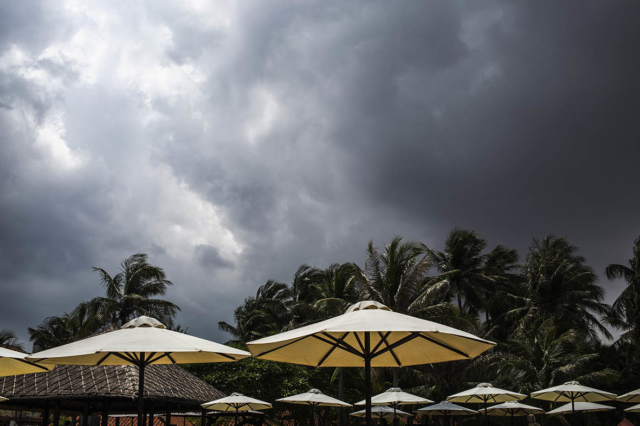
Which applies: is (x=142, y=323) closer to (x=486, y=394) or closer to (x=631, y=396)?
(x=486, y=394)

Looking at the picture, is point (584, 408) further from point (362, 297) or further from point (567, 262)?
point (567, 262)

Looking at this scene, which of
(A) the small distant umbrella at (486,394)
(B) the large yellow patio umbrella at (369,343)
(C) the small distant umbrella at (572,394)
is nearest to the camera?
(B) the large yellow patio umbrella at (369,343)

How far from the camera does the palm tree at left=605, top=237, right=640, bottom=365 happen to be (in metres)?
26.0

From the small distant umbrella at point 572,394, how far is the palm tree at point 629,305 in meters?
13.7

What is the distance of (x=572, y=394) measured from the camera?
13758 mm

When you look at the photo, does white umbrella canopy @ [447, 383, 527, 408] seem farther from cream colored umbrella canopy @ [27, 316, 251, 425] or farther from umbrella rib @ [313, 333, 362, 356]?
cream colored umbrella canopy @ [27, 316, 251, 425]

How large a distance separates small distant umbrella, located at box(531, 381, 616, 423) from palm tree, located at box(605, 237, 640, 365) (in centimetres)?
1373

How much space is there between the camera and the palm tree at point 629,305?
26.0 meters

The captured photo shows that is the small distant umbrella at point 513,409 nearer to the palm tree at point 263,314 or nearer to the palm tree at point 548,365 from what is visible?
the palm tree at point 548,365

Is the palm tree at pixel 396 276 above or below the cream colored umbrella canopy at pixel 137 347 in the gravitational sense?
above

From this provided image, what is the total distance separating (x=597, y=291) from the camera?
98.5 ft

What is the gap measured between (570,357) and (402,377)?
7.91 meters

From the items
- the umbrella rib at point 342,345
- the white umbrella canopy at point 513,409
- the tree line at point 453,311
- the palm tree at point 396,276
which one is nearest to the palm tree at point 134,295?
the tree line at point 453,311

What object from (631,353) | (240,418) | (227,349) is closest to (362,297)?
(240,418)
